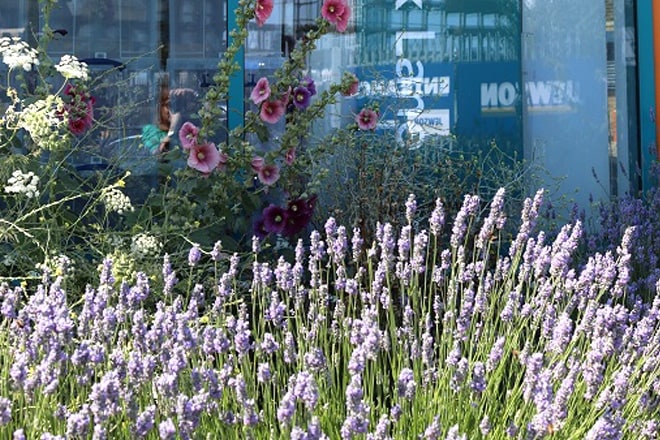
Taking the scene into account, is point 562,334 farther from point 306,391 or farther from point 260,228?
point 260,228

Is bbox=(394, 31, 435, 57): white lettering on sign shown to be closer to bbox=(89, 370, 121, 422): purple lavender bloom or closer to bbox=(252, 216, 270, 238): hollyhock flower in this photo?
bbox=(252, 216, 270, 238): hollyhock flower

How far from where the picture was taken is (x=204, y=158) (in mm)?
5988

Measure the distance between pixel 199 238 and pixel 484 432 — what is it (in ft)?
10.6

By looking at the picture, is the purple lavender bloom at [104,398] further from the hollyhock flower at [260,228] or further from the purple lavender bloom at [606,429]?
the hollyhock flower at [260,228]

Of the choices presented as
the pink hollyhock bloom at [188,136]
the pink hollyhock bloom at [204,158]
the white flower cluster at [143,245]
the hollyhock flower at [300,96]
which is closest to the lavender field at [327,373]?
the white flower cluster at [143,245]

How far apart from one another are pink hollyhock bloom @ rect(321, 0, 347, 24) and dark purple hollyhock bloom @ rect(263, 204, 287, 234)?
99 centimetres

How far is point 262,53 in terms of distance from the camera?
23.2 ft

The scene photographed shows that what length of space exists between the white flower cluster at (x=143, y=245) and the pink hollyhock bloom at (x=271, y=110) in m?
1.18

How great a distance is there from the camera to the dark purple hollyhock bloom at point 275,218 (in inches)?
243

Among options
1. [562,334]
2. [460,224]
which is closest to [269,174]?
[460,224]

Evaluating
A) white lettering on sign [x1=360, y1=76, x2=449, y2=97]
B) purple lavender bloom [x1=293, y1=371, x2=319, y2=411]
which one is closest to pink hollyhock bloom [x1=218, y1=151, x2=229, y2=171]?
white lettering on sign [x1=360, y1=76, x2=449, y2=97]

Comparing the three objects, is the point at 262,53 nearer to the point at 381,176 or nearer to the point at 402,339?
the point at 381,176

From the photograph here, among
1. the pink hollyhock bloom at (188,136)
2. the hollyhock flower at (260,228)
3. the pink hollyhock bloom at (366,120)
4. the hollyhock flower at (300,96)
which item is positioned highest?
the hollyhock flower at (300,96)

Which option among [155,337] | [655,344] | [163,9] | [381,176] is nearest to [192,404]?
A: [155,337]
